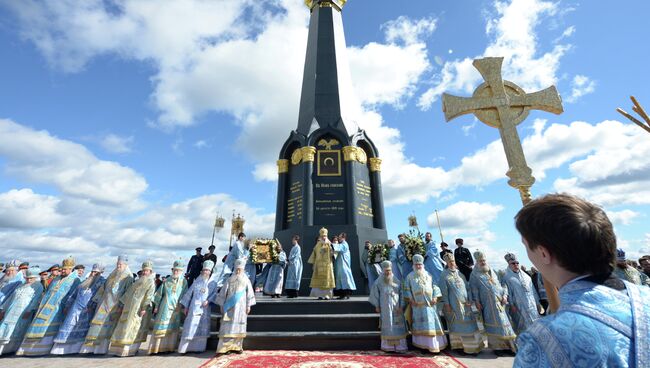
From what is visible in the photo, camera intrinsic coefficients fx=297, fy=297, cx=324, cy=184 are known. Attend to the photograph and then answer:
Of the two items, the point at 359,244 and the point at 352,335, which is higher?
the point at 359,244

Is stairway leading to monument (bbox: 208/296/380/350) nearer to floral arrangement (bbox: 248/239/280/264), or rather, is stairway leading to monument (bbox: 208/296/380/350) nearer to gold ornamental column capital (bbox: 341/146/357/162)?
floral arrangement (bbox: 248/239/280/264)

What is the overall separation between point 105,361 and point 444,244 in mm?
9677

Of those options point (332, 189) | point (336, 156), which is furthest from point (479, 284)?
point (336, 156)

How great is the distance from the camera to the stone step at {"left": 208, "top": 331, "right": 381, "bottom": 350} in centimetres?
644

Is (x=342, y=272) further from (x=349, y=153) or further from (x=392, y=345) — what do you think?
(x=349, y=153)

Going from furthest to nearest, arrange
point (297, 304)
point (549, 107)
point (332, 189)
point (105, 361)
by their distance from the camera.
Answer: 1. point (332, 189)
2. point (297, 304)
3. point (105, 361)
4. point (549, 107)

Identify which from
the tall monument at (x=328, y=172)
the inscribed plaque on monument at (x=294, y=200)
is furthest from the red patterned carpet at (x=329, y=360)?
the inscribed plaque on monument at (x=294, y=200)

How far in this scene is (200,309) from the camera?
6.71 metres

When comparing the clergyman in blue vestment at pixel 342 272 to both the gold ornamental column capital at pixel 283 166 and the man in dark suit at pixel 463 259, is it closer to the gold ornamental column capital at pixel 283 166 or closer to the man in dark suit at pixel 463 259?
the man in dark suit at pixel 463 259

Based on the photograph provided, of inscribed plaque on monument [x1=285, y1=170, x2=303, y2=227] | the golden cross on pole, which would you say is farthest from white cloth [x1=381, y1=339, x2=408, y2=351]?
inscribed plaque on monument [x1=285, y1=170, x2=303, y2=227]

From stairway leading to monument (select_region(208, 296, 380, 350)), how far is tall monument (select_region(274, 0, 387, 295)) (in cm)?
266

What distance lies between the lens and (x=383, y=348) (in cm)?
618

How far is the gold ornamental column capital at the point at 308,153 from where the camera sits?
11674 mm

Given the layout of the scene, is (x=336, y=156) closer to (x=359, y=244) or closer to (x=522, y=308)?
(x=359, y=244)
